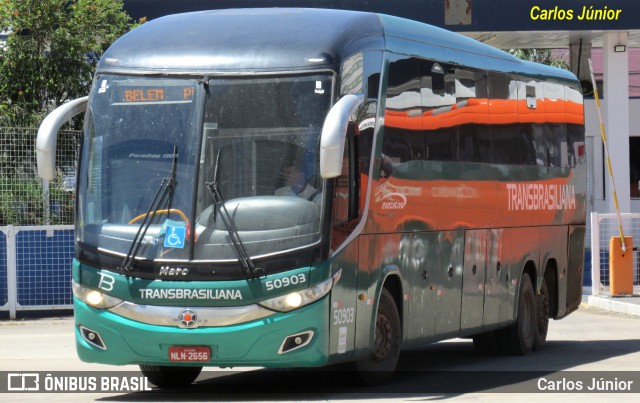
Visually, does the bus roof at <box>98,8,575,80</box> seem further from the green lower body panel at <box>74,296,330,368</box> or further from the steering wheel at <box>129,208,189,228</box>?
the green lower body panel at <box>74,296,330,368</box>

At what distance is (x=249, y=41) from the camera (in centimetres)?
1180

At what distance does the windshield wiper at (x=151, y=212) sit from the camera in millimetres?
11438

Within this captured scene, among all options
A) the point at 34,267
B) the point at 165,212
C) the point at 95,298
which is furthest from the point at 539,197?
the point at 34,267

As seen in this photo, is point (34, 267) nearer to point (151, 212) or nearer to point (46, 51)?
point (46, 51)

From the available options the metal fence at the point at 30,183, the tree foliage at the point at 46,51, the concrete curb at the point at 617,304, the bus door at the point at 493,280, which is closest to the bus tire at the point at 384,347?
the bus door at the point at 493,280

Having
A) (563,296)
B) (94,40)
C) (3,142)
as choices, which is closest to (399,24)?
(563,296)

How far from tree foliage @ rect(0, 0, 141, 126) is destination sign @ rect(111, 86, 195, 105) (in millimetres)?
11692

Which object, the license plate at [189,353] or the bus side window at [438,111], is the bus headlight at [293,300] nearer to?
the license plate at [189,353]

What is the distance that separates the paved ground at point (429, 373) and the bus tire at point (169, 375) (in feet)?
0.42

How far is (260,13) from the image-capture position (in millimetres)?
12422

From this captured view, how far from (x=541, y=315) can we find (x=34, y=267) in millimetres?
8196

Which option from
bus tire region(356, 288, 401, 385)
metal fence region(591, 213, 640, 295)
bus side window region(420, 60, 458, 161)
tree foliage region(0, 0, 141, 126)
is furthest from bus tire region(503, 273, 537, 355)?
tree foliage region(0, 0, 141, 126)

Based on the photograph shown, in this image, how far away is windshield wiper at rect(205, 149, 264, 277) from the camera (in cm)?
1120

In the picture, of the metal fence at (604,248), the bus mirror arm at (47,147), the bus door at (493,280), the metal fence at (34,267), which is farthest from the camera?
the metal fence at (604,248)
